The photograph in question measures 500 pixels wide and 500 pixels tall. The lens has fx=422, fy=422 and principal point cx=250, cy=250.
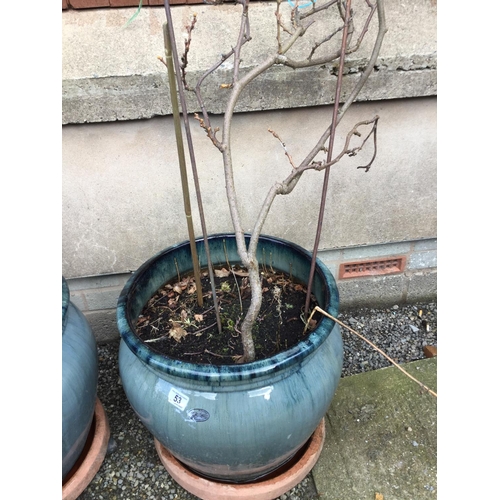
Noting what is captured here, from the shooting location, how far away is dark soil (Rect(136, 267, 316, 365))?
1.58 meters

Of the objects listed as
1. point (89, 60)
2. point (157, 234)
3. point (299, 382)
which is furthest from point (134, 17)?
point (299, 382)

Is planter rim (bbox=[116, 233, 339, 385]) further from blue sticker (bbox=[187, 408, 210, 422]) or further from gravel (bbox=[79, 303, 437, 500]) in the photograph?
gravel (bbox=[79, 303, 437, 500])

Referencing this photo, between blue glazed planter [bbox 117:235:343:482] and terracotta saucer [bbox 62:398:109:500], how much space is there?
530 mm

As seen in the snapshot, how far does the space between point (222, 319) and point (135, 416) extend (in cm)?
82

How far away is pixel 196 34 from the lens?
182 centimetres

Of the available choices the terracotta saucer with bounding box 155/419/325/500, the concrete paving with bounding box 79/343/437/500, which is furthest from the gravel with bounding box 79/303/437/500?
the terracotta saucer with bounding box 155/419/325/500

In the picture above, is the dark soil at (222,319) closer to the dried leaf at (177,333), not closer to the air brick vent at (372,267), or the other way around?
the dried leaf at (177,333)

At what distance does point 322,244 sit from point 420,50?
106 centimetres

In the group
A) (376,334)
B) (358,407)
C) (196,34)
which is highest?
(196,34)

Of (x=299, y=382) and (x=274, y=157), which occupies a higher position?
(x=274, y=157)

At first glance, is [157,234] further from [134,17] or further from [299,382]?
[299,382]

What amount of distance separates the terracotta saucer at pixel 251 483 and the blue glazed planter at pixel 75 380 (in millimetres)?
359

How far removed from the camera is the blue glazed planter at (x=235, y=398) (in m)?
1.32

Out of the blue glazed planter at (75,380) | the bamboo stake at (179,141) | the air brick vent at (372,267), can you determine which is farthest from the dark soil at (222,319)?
the air brick vent at (372,267)
